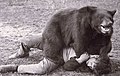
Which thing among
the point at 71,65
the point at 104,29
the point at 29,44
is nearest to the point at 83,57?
the point at 71,65

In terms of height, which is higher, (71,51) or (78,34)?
(78,34)

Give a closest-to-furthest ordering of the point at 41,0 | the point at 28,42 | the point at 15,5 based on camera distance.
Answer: the point at 28,42, the point at 15,5, the point at 41,0

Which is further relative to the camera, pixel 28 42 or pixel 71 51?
pixel 28 42

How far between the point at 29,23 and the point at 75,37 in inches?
110

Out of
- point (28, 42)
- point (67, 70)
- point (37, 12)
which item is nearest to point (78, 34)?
point (67, 70)

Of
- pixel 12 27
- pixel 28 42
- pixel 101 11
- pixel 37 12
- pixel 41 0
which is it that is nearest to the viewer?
pixel 101 11

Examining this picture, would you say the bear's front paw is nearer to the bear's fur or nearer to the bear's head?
the bear's fur

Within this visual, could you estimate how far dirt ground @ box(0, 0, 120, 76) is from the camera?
12.1ft

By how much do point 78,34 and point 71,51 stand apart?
1.05 feet

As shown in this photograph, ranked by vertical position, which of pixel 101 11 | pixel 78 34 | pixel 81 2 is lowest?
pixel 81 2

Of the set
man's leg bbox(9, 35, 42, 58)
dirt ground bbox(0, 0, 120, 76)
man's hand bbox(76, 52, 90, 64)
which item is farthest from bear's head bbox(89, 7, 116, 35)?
man's leg bbox(9, 35, 42, 58)

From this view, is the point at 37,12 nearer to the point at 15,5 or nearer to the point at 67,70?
the point at 15,5

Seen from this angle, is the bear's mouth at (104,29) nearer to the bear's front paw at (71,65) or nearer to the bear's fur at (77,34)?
the bear's fur at (77,34)

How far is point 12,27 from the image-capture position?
5480mm
